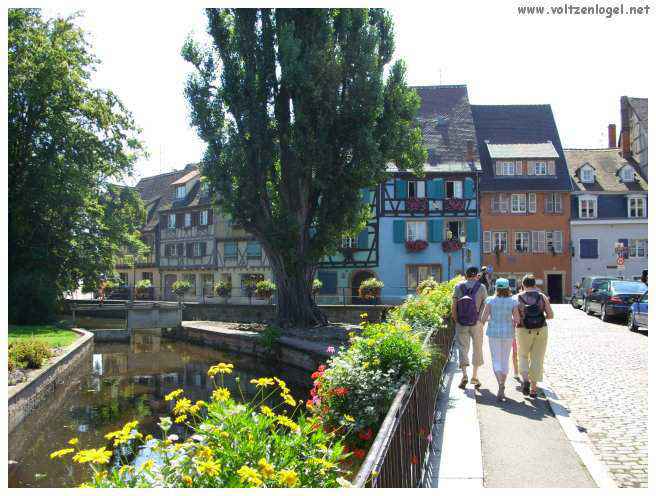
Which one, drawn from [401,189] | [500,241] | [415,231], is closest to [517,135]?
[500,241]

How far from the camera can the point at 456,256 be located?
129 feet

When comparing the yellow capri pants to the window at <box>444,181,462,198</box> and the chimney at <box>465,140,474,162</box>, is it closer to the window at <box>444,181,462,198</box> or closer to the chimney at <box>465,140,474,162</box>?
the window at <box>444,181,462,198</box>

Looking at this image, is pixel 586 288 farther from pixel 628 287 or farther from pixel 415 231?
pixel 415 231

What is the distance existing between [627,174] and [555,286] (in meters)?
9.49

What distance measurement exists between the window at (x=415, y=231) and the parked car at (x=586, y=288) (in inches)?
406

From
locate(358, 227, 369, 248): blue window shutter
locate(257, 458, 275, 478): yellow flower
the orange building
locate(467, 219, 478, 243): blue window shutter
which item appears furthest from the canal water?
the orange building

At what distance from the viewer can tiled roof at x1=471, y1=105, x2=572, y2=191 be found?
43.1 metres

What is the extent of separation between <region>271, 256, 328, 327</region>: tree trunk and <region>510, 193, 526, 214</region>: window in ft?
73.7

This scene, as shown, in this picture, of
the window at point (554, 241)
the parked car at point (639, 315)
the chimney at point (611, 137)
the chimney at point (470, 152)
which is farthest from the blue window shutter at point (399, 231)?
the chimney at point (611, 137)

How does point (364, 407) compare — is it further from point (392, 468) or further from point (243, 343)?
point (243, 343)

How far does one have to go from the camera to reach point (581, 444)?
6918 millimetres

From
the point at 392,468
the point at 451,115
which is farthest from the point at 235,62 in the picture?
the point at 451,115

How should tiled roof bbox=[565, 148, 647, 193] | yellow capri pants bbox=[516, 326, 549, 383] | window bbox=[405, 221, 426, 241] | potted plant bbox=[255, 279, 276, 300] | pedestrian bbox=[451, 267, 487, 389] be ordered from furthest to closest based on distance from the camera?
tiled roof bbox=[565, 148, 647, 193] → window bbox=[405, 221, 426, 241] → potted plant bbox=[255, 279, 276, 300] → pedestrian bbox=[451, 267, 487, 389] → yellow capri pants bbox=[516, 326, 549, 383]

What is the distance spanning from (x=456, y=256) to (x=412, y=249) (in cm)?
274
